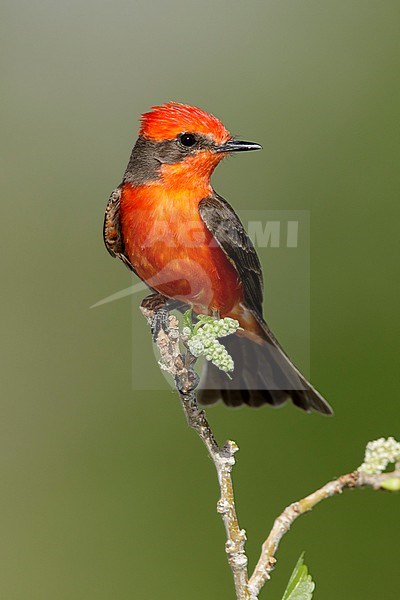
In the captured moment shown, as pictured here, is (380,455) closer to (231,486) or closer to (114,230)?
(231,486)

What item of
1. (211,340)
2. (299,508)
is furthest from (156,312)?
(299,508)

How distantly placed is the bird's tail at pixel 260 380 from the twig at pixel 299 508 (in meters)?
0.72

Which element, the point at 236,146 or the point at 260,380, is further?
the point at 260,380

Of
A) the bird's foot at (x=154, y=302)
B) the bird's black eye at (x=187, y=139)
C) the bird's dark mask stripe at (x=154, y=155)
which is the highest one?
the bird's black eye at (x=187, y=139)

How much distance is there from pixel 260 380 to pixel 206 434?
0.71 metres

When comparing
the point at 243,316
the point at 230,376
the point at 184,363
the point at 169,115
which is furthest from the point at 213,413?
the point at 184,363

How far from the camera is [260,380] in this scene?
1.65 metres

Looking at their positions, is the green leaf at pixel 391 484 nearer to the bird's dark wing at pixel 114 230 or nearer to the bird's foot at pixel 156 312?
the bird's foot at pixel 156 312

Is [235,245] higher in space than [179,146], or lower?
lower

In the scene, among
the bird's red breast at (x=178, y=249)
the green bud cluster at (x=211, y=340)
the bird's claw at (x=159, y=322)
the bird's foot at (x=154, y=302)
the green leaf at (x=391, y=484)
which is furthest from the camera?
the bird's red breast at (x=178, y=249)

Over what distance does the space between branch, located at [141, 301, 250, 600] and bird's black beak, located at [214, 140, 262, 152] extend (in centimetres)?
33

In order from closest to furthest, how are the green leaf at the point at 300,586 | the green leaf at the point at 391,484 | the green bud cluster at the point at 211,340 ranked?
1. the green leaf at the point at 391,484
2. the green leaf at the point at 300,586
3. the green bud cluster at the point at 211,340

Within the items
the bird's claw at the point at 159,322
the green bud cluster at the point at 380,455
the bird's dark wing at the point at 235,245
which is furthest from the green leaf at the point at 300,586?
the bird's dark wing at the point at 235,245

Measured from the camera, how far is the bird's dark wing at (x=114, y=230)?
1.59m
